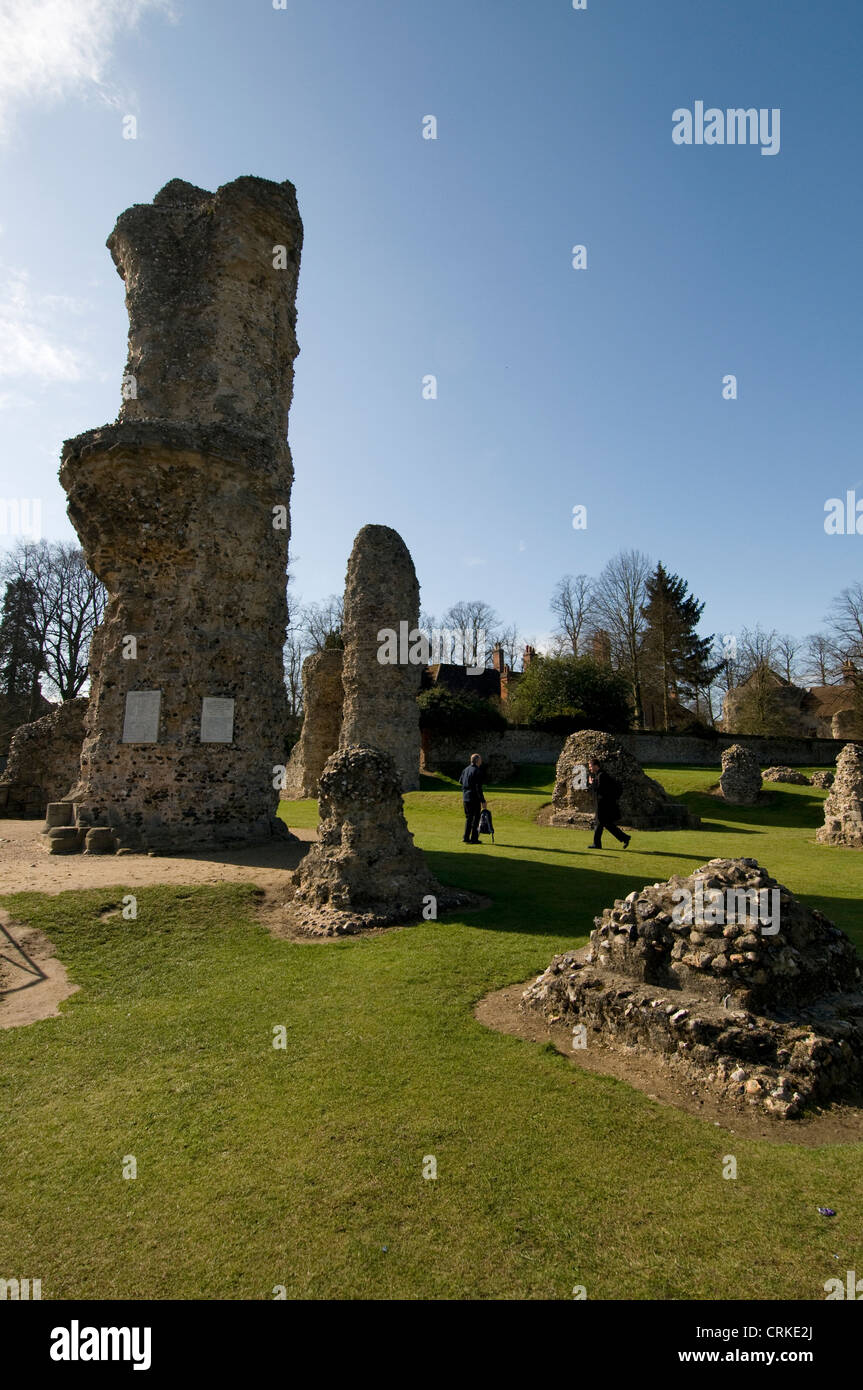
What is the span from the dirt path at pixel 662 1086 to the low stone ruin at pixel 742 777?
21.4 m

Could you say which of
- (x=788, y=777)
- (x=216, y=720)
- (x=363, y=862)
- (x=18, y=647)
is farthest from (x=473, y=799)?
(x=18, y=647)

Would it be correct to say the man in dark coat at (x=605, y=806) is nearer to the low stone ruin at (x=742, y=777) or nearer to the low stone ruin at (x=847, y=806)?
the low stone ruin at (x=847, y=806)

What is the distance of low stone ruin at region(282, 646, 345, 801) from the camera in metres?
29.2

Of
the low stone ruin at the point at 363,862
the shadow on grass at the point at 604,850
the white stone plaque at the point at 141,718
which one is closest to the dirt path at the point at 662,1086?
the low stone ruin at the point at 363,862

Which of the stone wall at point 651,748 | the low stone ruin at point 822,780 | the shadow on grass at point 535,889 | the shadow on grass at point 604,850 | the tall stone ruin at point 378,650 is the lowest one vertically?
the shadow on grass at point 604,850

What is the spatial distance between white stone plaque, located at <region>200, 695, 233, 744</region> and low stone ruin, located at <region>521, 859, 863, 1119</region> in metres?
8.35

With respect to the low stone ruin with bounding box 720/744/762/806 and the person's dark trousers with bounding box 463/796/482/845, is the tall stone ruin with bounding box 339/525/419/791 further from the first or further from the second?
the low stone ruin with bounding box 720/744/762/806

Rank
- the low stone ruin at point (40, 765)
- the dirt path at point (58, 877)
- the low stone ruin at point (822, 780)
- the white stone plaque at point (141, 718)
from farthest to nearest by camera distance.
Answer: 1. the low stone ruin at point (822, 780)
2. the low stone ruin at point (40, 765)
3. the white stone plaque at point (141, 718)
4. the dirt path at point (58, 877)

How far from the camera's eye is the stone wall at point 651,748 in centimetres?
3425

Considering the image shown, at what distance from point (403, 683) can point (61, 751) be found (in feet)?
35.6
